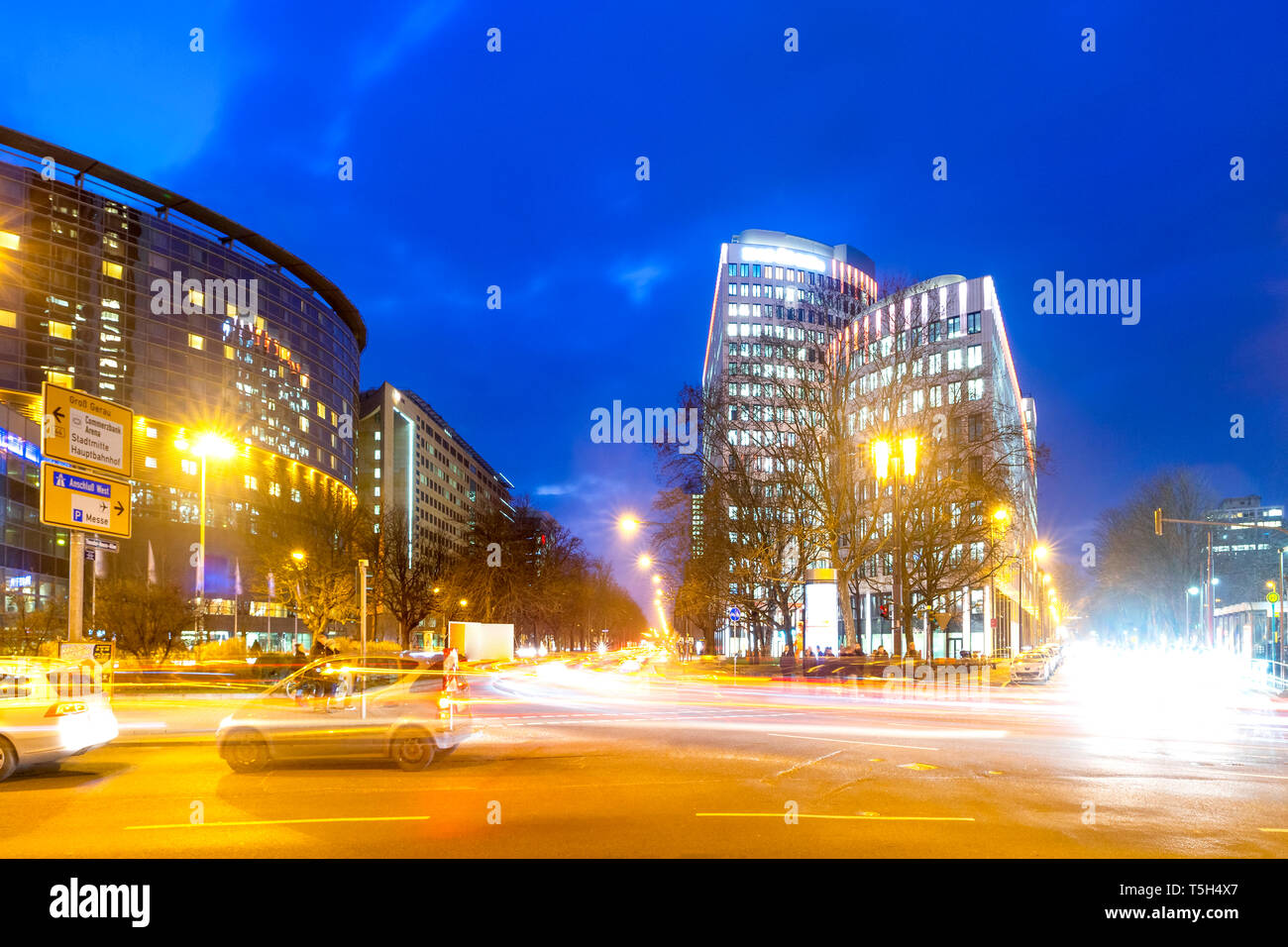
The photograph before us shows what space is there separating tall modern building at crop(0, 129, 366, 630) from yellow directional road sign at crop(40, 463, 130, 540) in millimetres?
59454

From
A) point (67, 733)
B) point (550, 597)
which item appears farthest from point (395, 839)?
point (550, 597)

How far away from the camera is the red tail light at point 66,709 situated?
41.2ft

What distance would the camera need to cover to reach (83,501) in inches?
738

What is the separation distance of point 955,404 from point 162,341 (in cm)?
8574

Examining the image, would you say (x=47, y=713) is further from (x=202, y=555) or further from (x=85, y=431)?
(x=202, y=555)

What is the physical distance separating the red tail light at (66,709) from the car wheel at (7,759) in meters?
0.54

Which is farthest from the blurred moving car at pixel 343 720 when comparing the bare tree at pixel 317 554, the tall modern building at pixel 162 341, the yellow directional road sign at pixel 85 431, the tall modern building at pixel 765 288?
the tall modern building at pixel 765 288

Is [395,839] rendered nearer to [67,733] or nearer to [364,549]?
[67,733]

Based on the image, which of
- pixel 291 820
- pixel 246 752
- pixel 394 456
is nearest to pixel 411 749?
pixel 246 752

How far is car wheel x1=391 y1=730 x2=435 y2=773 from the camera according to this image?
13.6m

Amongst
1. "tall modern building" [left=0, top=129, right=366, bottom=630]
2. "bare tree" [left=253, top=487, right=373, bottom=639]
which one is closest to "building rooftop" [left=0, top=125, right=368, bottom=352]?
"tall modern building" [left=0, top=129, right=366, bottom=630]

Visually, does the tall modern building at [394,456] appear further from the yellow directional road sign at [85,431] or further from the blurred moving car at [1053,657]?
the yellow directional road sign at [85,431]

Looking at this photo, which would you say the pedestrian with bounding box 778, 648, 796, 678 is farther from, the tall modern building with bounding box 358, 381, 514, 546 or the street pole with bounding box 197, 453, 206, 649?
the tall modern building with bounding box 358, 381, 514, 546
